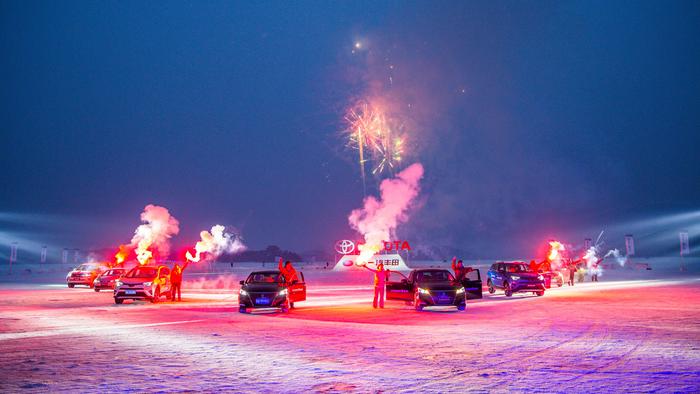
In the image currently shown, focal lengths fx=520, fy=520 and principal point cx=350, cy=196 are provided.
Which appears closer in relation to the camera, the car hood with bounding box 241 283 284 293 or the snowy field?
the snowy field

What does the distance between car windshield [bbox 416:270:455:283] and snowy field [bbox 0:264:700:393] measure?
9.82 ft

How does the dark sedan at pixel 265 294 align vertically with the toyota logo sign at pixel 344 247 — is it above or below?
below

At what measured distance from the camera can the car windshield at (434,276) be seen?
66.4ft

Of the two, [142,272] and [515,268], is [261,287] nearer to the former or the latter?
[142,272]

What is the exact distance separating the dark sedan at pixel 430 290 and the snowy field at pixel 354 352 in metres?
1.42

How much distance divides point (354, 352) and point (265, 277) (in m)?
11.3

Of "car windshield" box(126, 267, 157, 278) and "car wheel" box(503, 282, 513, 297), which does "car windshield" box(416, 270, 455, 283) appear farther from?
"car windshield" box(126, 267, 157, 278)

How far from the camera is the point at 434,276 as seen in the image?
20.6m

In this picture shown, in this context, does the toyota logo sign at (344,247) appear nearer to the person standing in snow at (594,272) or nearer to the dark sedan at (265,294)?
the person standing in snow at (594,272)

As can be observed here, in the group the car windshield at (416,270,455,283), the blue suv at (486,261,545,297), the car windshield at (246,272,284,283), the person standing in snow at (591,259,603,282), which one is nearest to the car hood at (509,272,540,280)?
the blue suv at (486,261,545,297)

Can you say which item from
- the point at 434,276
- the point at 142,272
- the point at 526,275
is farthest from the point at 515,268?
the point at 142,272

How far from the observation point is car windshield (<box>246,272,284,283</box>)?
19.8m

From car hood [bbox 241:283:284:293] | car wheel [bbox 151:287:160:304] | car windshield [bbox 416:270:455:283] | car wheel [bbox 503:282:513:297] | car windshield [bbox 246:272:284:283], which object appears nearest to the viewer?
car hood [bbox 241:283:284:293]

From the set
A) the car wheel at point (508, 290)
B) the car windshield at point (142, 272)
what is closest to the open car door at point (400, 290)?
the car wheel at point (508, 290)
